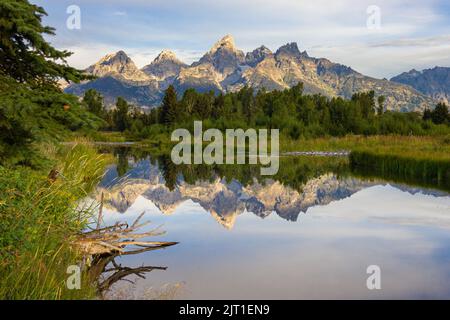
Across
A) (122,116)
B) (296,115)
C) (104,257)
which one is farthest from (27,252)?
(122,116)

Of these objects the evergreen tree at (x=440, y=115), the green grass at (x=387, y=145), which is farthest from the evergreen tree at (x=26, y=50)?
the evergreen tree at (x=440, y=115)

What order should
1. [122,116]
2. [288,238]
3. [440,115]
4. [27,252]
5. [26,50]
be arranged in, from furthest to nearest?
[122,116], [440,115], [288,238], [26,50], [27,252]

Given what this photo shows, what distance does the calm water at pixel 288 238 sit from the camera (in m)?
9.82

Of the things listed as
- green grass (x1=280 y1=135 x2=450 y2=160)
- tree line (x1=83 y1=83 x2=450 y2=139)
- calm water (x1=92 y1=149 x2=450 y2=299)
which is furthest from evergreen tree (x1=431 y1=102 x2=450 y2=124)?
calm water (x1=92 y1=149 x2=450 y2=299)

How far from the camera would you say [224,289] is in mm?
9672

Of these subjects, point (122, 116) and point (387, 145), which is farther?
point (122, 116)

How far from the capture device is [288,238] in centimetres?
1461

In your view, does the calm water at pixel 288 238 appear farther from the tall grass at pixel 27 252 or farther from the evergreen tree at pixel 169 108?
the evergreen tree at pixel 169 108

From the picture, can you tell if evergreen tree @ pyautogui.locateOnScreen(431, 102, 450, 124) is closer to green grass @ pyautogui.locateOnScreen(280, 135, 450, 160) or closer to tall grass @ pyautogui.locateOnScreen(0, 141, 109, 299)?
green grass @ pyautogui.locateOnScreen(280, 135, 450, 160)

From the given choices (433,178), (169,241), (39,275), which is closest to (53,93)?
(39,275)

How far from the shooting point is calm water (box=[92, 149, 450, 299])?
9.82 meters

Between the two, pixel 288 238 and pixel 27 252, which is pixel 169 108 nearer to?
pixel 288 238

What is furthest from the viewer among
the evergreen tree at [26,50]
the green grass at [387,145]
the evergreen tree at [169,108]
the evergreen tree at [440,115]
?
the evergreen tree at [169,108]

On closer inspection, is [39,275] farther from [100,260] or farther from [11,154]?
[100,260]
